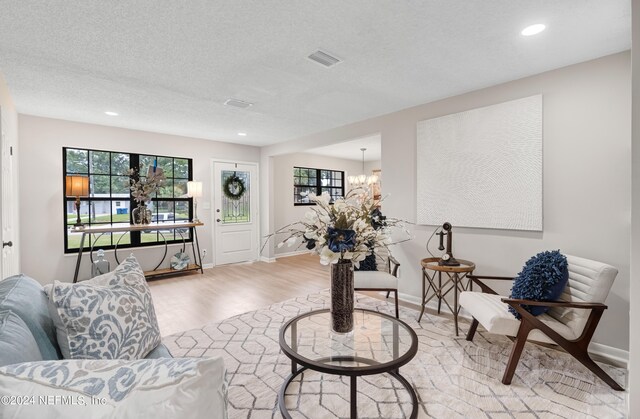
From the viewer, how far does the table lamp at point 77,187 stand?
405 cm

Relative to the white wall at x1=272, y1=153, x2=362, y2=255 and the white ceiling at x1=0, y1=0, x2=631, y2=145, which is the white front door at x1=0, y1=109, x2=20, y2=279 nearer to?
the white ceiling at x1=0, y1=0, x2=631, y2=145

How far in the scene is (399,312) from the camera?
3387mm

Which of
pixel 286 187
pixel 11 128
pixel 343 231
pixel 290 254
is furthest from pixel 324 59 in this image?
pixel 290 254

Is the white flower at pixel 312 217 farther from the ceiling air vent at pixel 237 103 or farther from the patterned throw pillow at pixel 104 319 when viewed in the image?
the ceiling air vent at pixel 237 103

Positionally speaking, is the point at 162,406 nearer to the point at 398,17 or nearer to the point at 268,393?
the point at 268,393

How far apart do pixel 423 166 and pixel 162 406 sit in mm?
3494

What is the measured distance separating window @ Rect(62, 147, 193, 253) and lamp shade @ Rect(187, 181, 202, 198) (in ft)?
1.14

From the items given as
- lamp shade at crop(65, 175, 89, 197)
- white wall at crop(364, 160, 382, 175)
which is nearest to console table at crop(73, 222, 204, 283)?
lamp shade at crop(65, 175, 89, 197)

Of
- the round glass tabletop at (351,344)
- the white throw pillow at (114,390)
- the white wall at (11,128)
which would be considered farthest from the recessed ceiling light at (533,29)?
the white wall at (11,128)

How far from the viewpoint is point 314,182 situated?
307 inches

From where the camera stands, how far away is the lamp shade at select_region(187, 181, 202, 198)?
17.0 feet

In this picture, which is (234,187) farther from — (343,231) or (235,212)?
(343,231)

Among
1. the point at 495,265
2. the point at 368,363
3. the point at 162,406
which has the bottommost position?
the point at 368,363

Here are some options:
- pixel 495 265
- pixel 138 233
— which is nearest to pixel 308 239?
pixel 495 265
